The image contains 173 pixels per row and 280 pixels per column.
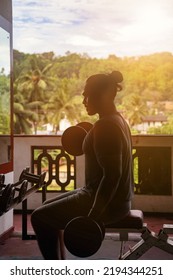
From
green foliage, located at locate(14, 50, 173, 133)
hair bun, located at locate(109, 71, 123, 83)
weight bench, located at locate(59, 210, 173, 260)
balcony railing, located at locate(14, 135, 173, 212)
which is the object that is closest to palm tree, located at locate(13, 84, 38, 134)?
green foliage, located at locate(14, 50, 173, 133)

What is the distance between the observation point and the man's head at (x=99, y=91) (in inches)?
69.9

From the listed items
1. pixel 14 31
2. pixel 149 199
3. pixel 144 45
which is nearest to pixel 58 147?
pixel 149 199

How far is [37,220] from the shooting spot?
1830 mm

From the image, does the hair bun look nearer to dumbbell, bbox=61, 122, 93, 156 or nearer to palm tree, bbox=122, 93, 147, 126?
dumbbell, bbox=61, 122, 93, 156

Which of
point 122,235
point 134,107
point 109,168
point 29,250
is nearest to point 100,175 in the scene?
point 109,168

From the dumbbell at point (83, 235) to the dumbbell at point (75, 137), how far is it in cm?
40

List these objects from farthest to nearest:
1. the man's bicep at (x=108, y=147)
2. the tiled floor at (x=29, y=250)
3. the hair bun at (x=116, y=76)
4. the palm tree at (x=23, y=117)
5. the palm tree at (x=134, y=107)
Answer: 1. the palm tree at (x=23, y=117)
2. the palm tree at (x=134, y=107)
3. the tiled floor at (x=29, y=250)
4. the hair bun at (x=116, y=76)
5. the man's bicep at (x=108, y=147)

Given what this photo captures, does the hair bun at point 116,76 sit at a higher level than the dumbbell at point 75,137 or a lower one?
higher

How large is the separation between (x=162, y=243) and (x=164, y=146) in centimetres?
154

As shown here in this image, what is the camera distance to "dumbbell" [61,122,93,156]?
197cm

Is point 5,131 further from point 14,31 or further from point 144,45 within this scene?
point 144,45

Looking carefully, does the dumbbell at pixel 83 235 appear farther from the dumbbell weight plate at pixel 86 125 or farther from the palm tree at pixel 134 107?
the palm tree at pixel 134 107

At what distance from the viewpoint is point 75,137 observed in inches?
78.2

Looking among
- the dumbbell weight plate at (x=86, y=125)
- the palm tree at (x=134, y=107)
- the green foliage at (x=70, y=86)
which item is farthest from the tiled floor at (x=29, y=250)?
the palm tree at (x=134, y=107)
